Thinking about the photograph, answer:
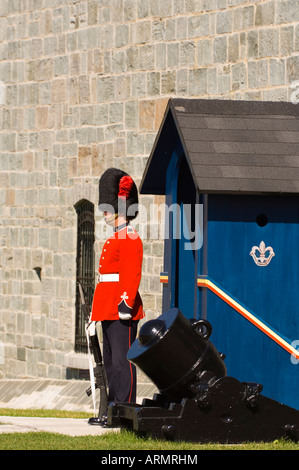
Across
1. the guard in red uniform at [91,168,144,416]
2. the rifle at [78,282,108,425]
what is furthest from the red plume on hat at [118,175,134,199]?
the rifle at [78,282,108,425]

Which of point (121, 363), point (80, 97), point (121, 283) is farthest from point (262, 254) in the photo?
point (80, 97)

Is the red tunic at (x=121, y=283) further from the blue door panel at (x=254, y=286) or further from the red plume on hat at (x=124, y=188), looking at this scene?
the blue door panel at (x=254, y=286)

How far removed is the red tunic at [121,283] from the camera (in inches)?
336

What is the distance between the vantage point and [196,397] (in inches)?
293

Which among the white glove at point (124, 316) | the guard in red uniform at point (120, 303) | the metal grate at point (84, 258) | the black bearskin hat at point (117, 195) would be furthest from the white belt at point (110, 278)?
the metal grate at point (84, 258)

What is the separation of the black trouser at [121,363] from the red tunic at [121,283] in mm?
76

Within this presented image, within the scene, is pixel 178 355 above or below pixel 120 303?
below

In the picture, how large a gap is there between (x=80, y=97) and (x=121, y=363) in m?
6.53

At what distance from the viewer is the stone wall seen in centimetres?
1216

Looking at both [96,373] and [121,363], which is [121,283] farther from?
[96,373]

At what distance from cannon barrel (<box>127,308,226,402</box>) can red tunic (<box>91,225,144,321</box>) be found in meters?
0.90

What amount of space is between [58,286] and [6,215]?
1594 mm

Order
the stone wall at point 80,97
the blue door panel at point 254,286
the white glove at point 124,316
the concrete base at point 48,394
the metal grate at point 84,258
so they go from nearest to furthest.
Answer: the blue door panel at point 254,286, the white glove at point 124,316, the stone wall at point 80,97, the concrete base at point 48,394, the metal grate at point 84,258

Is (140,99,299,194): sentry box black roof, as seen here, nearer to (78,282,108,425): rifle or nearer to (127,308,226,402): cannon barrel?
(127,308,226,402): cannon barrel
